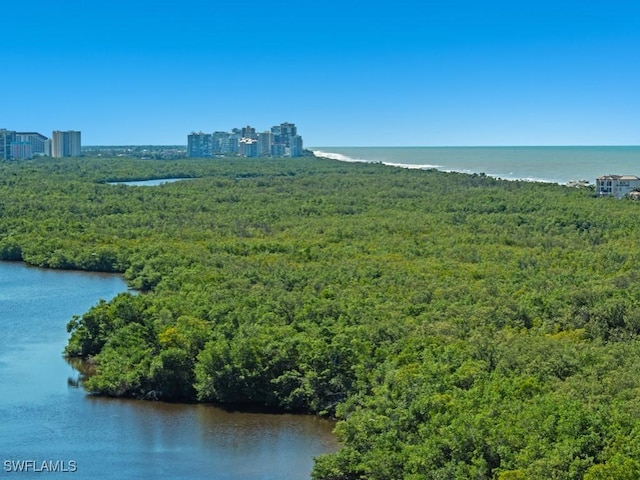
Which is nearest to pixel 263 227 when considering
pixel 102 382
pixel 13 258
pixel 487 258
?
pixel 13 258

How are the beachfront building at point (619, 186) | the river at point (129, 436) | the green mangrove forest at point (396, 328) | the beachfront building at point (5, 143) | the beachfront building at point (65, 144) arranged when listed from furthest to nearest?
the beachfront building at point (65, 144) → the beachfront building at point (5, 143) → the beachfront building at point (619, 186) → the river at point (129, 436) → the green mangrove forest at point (396, 328)

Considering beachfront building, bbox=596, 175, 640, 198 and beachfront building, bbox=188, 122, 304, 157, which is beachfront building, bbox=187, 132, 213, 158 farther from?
beachfront building, bbox=596, 175, 640, 198

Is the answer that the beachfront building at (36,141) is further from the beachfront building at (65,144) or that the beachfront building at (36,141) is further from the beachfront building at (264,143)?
the beachfront building at (264,143)

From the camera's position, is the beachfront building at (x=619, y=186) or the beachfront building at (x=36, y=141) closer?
the beachfront building at (x=619, y=186)

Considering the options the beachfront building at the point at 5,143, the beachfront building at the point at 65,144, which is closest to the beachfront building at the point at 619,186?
the beachfront building at the point at 5,143

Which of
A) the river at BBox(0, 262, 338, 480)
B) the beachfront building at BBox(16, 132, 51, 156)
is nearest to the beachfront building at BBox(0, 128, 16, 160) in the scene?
the beachfront building at BBox(16, 132, 51, 156)

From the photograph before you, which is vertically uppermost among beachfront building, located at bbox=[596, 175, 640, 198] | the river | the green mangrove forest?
beachfront building, located at bbox=[596, 175, 640, 198]
